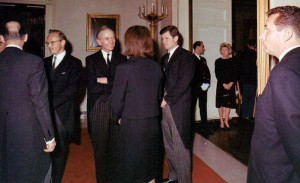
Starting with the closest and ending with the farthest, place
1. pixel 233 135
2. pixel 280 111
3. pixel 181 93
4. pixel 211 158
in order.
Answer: pixel 280 111, pixel 181 93, pixel 211 158, pixel 233 135

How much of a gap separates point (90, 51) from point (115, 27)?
81cm

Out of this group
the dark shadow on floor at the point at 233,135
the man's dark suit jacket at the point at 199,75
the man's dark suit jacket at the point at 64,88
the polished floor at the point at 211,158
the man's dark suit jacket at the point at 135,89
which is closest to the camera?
the man's dark suit jacket at the point at 135,89

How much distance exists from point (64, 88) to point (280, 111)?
2.19 m

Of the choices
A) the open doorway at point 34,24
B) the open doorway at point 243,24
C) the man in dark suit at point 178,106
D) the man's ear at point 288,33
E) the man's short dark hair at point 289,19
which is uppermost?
the open doorway at point 243,24

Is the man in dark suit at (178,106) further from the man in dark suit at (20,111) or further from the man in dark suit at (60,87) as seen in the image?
the man in dark suit at (20,111)

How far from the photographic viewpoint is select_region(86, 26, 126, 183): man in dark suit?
279 centimetres

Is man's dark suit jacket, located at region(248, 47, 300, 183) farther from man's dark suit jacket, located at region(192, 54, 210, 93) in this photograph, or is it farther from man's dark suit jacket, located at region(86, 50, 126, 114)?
man's dark suit jacket, located at region(192, 54, 210, 93)

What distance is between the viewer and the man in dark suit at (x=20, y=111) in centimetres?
178

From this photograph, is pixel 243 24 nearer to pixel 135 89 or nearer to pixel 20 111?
pixel 135 89

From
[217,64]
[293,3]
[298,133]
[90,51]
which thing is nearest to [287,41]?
[298,133]

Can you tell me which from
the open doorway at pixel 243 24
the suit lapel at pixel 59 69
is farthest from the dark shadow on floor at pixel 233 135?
the open doorway at pixel 243 24

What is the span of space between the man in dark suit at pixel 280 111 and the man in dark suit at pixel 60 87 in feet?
6.63

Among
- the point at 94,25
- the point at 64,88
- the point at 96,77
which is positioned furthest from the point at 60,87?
the point at 94,25

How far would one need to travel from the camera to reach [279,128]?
1.14 m
